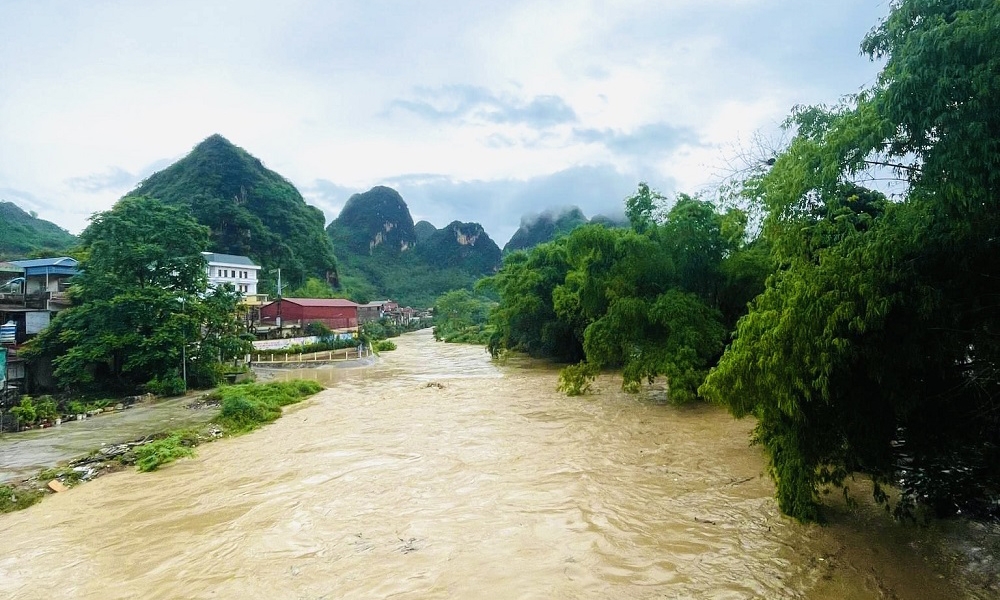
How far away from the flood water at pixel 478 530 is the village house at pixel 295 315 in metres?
22.6

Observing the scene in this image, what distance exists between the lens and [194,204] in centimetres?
5172

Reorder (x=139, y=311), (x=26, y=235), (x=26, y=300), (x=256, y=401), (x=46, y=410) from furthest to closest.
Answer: (x=26, y=235)
(x=26, y=300)
(x=139, y=311)
(x=256, y=401)
(x=46, y=410)

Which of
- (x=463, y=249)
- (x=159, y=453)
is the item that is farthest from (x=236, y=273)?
(x=463, y=249)

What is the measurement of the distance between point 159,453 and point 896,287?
40.1 feet

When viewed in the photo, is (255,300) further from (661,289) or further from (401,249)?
(401,249)

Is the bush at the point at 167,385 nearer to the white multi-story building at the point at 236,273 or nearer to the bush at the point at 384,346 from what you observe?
the bush at the point at 384,346

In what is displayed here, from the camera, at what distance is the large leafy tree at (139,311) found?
17.0 m

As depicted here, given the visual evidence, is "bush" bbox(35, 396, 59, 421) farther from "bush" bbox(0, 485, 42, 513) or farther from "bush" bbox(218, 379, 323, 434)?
"bush" bbox(0, 485, 42, 513)

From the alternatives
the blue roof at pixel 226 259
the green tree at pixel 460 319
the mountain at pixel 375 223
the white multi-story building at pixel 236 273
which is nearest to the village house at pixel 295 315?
the white multi-story building at pixel 236 273

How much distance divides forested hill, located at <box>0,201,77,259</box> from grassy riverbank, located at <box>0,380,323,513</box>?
95.2 ft

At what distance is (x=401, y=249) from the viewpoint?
10275 centimetres

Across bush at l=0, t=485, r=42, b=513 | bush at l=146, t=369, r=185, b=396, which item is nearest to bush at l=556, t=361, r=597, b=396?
bush at l=0, t=485, r=42, b=513

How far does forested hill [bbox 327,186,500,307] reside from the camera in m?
91.6

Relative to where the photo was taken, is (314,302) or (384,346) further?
(384,346)
